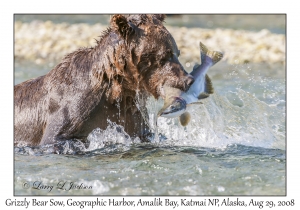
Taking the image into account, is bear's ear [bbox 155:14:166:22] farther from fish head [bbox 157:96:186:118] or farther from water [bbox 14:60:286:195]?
fish head [bbox 157:96:186:118]

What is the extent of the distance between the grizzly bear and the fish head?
26 cm

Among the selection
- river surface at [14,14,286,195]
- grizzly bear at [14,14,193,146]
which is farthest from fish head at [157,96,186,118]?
river surface at [14,14,286,195]

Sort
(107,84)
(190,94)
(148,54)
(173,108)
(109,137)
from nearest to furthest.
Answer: (173,108) → (190,94) → (148,54) → (107,84) → (109,137)

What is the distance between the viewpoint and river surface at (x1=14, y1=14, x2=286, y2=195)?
21.6 feet

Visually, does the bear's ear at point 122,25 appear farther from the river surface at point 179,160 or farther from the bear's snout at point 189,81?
the river surface at point 179,160

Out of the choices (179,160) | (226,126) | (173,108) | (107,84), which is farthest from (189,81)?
(226,126)

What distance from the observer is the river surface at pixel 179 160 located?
659cm

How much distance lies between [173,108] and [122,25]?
1.31 meters

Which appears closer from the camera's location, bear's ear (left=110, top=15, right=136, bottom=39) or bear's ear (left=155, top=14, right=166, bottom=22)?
bear's ear (left=110, top=15, right=136, bottom=39)

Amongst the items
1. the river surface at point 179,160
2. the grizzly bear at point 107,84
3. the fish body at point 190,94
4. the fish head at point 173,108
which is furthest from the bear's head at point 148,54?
the river surface at point 179,160

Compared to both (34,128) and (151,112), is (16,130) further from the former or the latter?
(151,112)

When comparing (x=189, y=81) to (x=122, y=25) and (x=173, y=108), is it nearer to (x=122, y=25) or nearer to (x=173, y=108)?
(x=173, y=108)

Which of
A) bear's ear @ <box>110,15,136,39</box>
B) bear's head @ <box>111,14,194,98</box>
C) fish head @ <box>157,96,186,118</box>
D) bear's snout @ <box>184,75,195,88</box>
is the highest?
bear's ear @ <box>110,15,136,39</box>

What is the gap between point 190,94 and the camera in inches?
281
